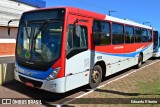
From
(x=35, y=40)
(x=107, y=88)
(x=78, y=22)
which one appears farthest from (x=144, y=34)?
(x=35, y=40)

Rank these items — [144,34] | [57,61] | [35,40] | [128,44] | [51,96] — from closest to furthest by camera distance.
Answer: [57,61] → [35,40] → [51,96] → [128,44] → [144,34]

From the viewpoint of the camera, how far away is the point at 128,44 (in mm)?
12391

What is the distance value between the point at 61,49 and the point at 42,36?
0.85 m

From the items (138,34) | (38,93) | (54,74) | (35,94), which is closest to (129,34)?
(138,34)

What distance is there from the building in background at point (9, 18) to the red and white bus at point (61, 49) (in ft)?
43.0

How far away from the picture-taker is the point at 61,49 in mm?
6758

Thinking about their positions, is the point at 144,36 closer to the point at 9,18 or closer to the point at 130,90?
the point at 130,90

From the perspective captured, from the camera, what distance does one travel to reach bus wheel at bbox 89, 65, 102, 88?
8.71m

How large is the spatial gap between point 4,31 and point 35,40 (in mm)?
14594

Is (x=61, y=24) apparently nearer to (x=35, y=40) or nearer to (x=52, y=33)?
(x=52, y=33)

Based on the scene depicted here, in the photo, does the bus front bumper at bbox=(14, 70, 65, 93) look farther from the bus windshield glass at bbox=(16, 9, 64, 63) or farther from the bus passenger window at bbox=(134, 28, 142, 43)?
the bus passenger window at bbox=(134, 28, 142, 43)

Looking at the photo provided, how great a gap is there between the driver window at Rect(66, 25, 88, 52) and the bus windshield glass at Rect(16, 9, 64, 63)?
35cm

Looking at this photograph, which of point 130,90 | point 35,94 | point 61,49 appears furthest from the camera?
point 130,90

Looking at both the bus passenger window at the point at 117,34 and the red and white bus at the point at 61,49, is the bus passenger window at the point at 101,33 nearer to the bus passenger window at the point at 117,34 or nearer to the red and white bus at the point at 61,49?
the red and white bus at the point at 61,49
